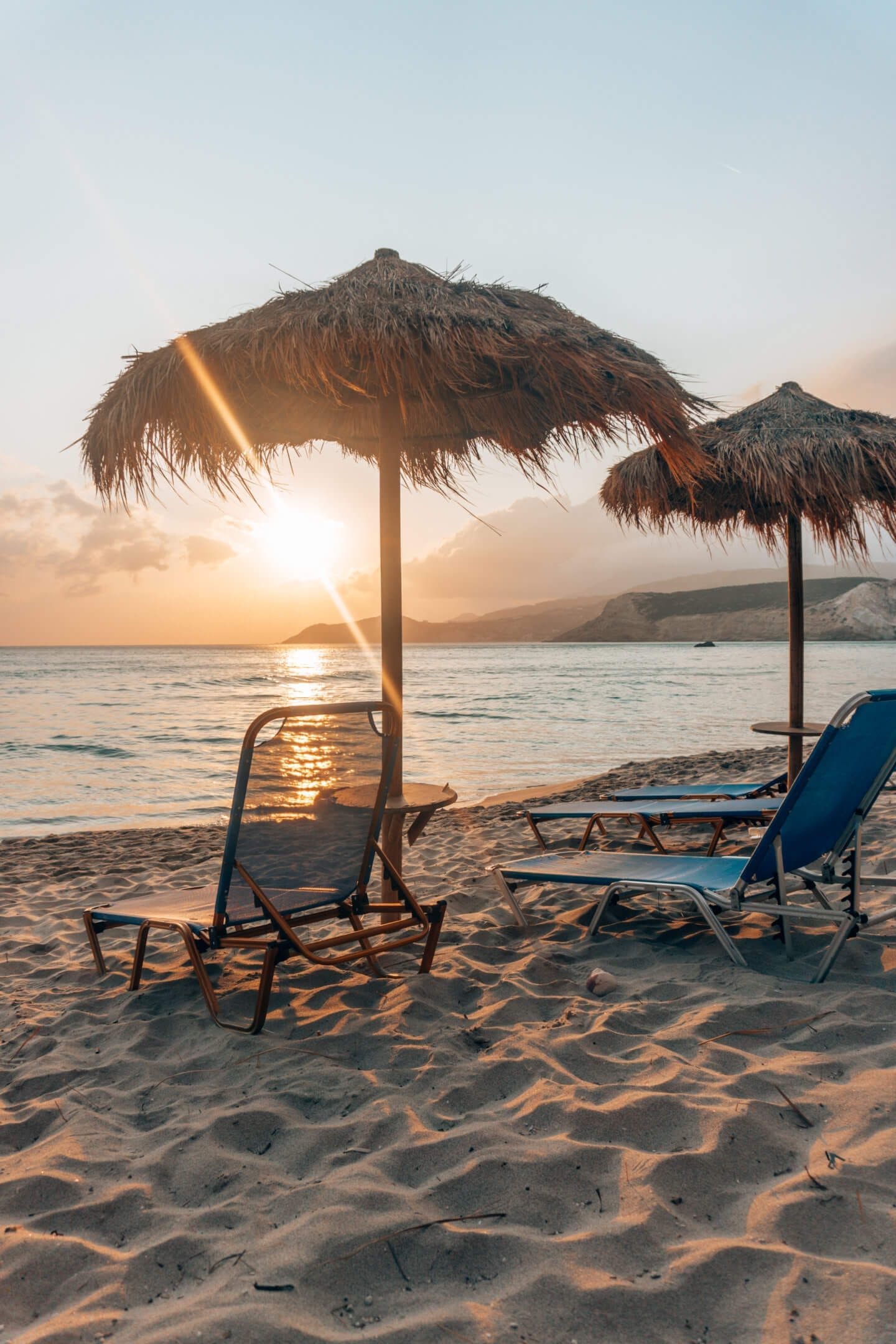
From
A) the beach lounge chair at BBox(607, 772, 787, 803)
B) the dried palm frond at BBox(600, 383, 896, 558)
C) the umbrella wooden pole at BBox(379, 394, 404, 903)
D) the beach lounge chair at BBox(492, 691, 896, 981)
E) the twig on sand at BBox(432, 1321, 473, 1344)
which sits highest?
the dried palm frond at BBox(600, 383, 896, 558)

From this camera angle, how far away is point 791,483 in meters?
5.81

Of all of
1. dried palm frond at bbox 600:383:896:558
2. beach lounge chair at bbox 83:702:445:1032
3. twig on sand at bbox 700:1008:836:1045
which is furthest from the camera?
dried palm frond at bbox 600:383:896:558

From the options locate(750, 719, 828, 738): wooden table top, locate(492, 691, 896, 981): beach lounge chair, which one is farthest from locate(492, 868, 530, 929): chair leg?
locate(750, 719, 828, 738): wooden table top

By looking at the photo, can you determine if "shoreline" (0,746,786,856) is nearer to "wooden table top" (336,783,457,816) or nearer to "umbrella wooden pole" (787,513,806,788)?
"umbrella wooden pole" (787,513,806,788)

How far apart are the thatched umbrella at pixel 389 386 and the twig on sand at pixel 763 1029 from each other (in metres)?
1.70

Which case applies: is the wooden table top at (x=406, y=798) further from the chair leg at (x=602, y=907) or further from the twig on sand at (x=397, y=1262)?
the twig on sand at (x=397, y=1262)

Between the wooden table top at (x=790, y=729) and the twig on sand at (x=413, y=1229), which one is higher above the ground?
the wooden table top at (x=790, y=729)

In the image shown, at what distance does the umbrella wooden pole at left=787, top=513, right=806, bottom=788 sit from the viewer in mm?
6141

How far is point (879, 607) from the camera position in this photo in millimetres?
89438

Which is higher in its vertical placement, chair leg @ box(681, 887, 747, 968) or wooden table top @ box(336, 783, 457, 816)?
wooden table top @ box(336, 783, 457, 816)

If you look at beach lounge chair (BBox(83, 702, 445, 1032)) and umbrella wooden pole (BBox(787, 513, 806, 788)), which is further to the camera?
umbrella wooden pole (BBox(787, 513, 806, 788))

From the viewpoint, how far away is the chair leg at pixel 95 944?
10.3 feet

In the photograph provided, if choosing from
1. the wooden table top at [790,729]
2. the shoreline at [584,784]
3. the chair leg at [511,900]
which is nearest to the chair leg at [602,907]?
the chair leg at [511,900]

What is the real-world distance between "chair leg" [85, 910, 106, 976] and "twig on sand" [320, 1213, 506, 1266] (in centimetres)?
198
